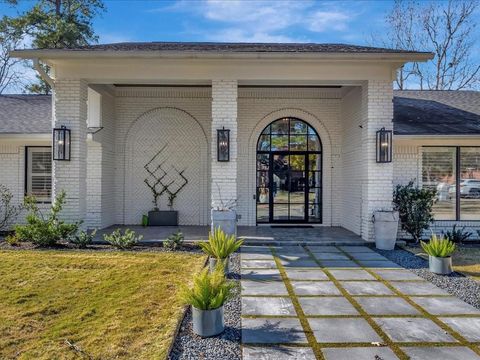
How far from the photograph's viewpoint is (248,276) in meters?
5.49

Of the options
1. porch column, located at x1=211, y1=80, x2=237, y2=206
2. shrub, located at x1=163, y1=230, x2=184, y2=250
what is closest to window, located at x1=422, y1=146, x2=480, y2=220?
porch column, located at x1=211, y1=80, x2=237, y2=206

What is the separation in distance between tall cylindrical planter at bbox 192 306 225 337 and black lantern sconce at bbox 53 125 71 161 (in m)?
5.64

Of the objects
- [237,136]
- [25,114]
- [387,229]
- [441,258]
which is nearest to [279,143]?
[237,136]

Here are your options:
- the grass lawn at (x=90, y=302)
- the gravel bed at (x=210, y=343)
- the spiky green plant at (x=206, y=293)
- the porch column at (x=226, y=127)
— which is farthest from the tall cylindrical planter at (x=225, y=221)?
the spiky green plant at (x=206, y=293)

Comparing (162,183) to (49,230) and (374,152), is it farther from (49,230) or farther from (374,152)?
(374,152)

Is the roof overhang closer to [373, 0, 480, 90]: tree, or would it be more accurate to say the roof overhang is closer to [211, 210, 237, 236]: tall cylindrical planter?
[211, 210, 237, 236]: tall cylindrical planter

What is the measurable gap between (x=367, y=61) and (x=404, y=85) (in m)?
14.4

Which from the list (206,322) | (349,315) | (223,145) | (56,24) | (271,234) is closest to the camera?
(206,322)

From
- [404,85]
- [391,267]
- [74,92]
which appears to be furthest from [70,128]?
[404,85]

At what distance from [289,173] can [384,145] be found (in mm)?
3231

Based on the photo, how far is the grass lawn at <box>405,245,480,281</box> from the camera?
5867mm

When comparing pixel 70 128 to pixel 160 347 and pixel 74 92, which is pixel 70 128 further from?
pixel 160 347

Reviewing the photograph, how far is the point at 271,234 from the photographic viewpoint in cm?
869

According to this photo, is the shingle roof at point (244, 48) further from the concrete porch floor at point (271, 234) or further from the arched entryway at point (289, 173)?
the concrete porch floor at point (271, 234)
